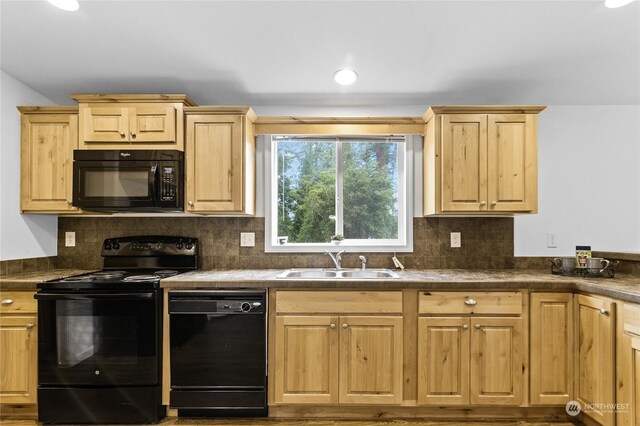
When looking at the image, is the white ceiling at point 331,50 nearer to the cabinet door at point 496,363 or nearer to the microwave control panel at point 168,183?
the microwave control panel at point 168,183

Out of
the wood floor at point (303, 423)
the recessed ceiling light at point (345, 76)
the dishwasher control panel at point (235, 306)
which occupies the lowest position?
the wood floor at point (303, 423)

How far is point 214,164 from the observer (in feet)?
8.61

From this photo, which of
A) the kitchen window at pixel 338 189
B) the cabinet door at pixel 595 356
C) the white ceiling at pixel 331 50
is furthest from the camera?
the kitchen window at pixel 338 189

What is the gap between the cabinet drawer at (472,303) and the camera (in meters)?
2.31

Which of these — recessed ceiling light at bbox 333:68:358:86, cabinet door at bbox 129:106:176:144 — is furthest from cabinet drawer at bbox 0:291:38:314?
recessed ceiling light at bbox 333:68:358:86

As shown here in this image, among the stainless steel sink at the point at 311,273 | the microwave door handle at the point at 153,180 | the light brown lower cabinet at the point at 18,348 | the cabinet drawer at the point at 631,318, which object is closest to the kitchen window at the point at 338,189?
the stainless steel sink at the point at 311,273

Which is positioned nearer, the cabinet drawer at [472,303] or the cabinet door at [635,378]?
the cabinet door at [635,378]

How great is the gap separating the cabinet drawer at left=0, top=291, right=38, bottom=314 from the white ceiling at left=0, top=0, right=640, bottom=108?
1.57m

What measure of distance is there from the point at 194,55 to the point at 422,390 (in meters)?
2.65

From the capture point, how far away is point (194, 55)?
2.25 metres

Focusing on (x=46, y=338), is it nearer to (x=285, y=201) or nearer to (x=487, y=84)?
(x=285, y=201)

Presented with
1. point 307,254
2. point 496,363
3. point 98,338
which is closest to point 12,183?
point 98,338

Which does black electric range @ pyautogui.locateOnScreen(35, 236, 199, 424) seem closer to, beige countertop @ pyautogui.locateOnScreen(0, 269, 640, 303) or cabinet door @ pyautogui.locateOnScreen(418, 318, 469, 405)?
beige countertop @ pyautogui.locateOnScreen(0, 269, 640, 303)

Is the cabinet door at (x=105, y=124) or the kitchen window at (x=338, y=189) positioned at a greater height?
the cabinet door at (x=105, y=124)
